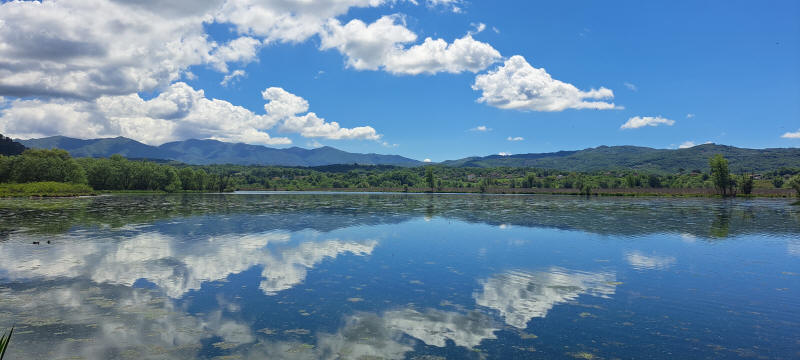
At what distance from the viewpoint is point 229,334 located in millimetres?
13703

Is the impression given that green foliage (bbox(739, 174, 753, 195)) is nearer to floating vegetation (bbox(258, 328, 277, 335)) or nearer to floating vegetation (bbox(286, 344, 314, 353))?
floating vegetation (bbox(286, 344, 314, 353))

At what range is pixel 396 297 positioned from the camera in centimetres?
1856

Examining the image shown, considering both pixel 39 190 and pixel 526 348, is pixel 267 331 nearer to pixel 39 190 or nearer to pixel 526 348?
pixel 526 348

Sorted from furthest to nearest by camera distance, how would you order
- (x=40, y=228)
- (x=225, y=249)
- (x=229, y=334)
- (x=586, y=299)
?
(x=40, y=228) → (x=225, y=249) → (x=586, y=299) → (x=229, y=334)

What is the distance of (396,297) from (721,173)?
516 ft

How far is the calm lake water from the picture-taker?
12.8 meters

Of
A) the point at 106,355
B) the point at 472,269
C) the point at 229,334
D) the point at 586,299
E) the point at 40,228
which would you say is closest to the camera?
the point at 106,355

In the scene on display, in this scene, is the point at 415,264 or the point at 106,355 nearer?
the point at 106,355

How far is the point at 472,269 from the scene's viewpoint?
80.9ft

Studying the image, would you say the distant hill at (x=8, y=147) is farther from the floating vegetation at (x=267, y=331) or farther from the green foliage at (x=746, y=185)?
the green foliage at (x=746, y=185)

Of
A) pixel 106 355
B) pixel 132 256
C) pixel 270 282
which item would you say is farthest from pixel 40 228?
pixel 106 355

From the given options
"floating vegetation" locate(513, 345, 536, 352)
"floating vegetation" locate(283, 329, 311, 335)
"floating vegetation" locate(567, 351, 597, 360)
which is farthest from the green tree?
"floating vegetation" locate(283, 329, 311, 335)

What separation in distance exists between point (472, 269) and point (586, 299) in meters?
7.62

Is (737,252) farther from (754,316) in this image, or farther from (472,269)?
(472,269)
